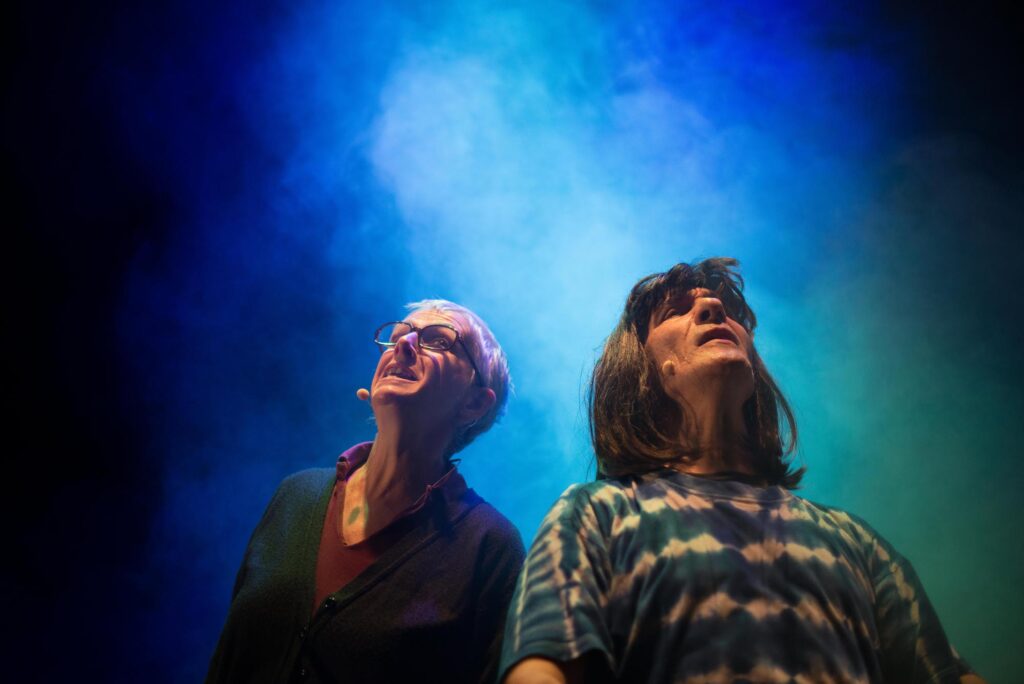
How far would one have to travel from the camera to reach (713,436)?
1551 mm

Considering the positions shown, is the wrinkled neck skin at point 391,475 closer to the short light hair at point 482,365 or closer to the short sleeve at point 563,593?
the short light hair at point 482,365

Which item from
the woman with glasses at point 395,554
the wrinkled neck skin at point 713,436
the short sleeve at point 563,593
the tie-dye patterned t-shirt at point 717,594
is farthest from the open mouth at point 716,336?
the woman with glasses at point 395,554

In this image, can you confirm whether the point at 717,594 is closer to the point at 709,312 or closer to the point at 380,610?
the point at 709,312

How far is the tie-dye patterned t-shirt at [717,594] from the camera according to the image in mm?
1041

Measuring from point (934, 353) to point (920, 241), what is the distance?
81 centimetres

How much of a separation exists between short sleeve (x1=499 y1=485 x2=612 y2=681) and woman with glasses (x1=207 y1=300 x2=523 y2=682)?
0.68 metres

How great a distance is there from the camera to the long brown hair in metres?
1.61

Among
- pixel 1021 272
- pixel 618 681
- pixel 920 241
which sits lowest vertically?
pixel 618 681

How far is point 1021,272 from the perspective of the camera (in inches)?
125

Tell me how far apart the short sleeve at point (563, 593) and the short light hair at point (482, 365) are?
1155 mm

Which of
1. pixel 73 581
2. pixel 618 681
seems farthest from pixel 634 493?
pixel 73 581

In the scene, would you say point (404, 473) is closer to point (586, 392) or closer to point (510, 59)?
point (586, 392)

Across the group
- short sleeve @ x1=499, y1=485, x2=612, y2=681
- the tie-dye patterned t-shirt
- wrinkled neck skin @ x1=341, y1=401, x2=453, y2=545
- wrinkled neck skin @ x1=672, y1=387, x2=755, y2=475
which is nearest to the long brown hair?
wrinkled neck skin @ x1=672, y1=387, x2=755, y2=475

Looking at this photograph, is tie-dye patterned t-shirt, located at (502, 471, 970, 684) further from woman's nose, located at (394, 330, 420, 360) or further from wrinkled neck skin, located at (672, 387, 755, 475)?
woman's nose, located at (394, 330, 420, 360)
